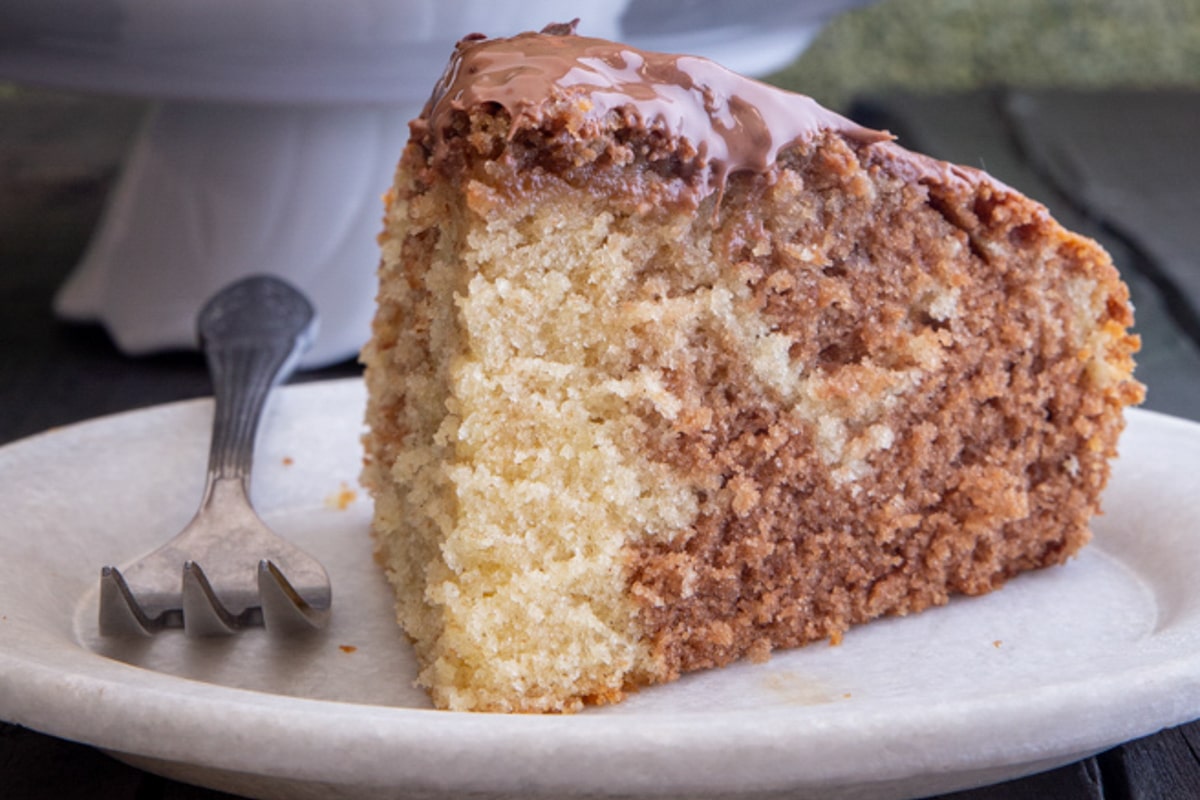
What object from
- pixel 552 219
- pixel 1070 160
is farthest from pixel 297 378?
pixel 1070 160

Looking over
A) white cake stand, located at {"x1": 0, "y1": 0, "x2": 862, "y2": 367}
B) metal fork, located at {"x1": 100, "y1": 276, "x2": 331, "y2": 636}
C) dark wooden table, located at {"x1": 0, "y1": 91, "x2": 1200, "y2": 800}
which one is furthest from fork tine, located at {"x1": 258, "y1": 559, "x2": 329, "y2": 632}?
white cake stand, located at {"x1": 0, "y1": 0, "x2": 862, "y2": 367}

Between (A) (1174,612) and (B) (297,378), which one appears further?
(B) (297,378)

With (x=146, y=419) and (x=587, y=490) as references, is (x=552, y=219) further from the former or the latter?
(x=146, y=419)

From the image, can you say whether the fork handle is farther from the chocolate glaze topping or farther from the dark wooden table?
the chocolate glaze topping

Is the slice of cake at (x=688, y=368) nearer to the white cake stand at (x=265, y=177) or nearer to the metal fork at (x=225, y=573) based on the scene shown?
the metal fork at (x=225, y=573)

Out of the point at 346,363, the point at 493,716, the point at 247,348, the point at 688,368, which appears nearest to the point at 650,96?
the point at 688,368

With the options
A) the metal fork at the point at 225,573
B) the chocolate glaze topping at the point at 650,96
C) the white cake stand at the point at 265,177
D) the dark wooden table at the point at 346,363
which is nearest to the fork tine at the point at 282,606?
the metal fork at the point at 225,573

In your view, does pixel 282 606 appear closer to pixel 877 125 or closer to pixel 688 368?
pixel 688 368
